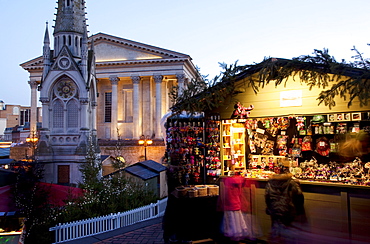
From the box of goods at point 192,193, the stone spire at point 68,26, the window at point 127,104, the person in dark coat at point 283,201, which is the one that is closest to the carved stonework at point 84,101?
the stone spire at point 68,26

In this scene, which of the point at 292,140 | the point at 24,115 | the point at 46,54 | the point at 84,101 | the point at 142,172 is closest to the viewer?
the point at 292,140

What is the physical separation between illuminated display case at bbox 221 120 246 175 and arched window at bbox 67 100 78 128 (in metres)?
9.83

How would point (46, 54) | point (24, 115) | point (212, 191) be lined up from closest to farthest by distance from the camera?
point (212, 191), point (46, 54), point (24, 115)

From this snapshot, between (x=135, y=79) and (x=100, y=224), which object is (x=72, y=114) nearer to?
(x=100, y=224)

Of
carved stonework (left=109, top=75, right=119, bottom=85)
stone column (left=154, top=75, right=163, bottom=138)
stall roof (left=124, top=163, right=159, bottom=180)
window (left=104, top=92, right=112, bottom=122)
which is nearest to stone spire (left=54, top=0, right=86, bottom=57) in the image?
stall roof (left=124, top=163, right=159, bottom=180)

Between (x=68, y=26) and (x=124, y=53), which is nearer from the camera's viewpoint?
(x=68, y=26)

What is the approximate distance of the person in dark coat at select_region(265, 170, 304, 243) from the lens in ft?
18.9

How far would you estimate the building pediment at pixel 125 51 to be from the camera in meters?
38.7

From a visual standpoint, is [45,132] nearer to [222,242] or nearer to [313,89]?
[222,242]

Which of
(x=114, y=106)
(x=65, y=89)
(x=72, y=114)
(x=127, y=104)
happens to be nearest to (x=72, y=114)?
(x=72, y=114)

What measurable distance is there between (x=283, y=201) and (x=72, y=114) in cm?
1264

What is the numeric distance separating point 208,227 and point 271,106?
2.90 m

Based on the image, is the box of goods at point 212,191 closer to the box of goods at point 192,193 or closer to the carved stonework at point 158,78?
the box of goods at point 192,193

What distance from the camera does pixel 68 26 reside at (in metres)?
16.1
